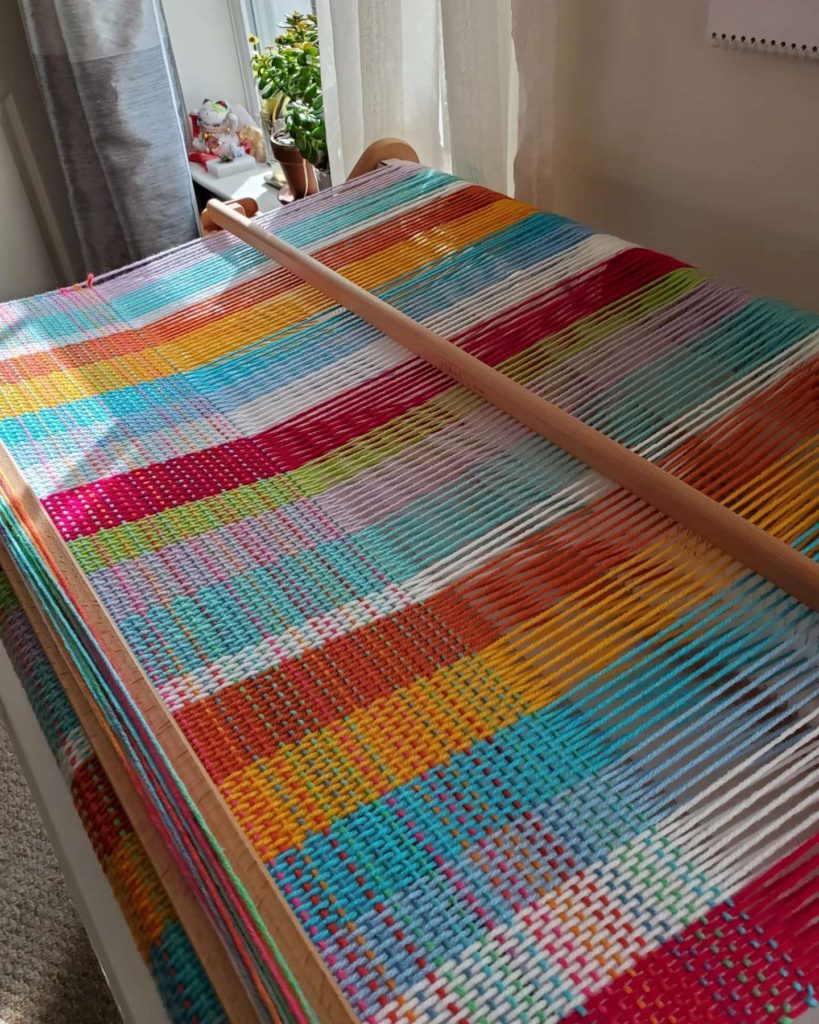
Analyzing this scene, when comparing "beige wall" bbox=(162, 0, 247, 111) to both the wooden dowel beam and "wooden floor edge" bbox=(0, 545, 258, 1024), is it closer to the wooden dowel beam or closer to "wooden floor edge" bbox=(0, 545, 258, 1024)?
the wooden dowel beam

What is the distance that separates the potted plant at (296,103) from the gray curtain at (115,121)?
21cm

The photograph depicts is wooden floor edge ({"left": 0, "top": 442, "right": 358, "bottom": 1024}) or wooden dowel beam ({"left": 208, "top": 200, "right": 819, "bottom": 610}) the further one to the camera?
wooden dowel beam ({"left": 208, "top": 200, "right": 819, "bottom": 610})

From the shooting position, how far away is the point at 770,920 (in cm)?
50

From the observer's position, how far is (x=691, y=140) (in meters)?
1.21

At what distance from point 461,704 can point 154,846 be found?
0.22m

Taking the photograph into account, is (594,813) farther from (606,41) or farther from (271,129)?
(271,129)

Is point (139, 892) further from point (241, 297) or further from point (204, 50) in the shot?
point (204, 50)

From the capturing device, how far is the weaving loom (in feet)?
1.66

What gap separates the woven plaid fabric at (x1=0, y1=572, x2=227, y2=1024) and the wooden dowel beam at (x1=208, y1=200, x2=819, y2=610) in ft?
1.52

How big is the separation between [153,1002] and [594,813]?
301 mm

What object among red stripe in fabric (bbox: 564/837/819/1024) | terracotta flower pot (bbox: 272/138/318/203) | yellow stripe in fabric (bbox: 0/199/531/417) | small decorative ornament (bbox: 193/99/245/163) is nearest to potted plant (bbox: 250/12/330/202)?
terracotta flower pot (bbox: 272/138/318/203)

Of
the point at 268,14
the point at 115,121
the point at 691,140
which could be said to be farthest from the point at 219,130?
the point at 691,140

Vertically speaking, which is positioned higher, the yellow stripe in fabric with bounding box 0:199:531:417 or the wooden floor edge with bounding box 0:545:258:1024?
the yellow stripe in fabric with bounding box 0:199:531:417

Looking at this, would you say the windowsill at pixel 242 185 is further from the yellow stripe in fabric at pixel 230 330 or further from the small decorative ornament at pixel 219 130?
the yellow stripe in fabric at pixel 230 330
